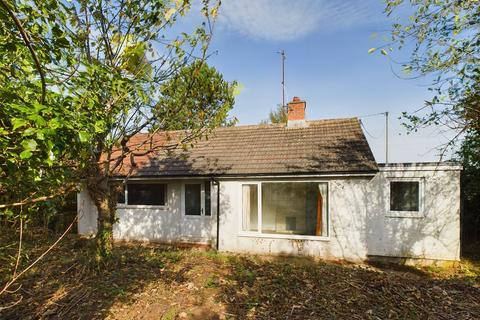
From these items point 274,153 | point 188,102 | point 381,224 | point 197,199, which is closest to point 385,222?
point 381,224

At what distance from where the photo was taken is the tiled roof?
9812 mm

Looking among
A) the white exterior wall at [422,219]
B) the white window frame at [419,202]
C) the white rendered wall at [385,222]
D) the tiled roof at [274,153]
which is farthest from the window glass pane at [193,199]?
the white window frame at [419,202]

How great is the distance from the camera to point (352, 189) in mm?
9430

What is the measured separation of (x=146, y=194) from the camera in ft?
Result: 40.3

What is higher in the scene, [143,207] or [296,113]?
[296,113]

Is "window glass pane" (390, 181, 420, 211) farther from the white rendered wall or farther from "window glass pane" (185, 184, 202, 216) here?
"window glass pane" (185, 184, 202, 216)

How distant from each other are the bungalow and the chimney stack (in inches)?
1.8

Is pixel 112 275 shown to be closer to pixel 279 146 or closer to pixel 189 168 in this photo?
pixel 189 168

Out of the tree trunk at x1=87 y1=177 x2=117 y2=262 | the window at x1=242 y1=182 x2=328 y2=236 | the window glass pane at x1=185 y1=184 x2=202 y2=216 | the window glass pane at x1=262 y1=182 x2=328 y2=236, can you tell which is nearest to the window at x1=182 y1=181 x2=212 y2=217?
the window glass pane at x1=185 y1=184 x2=202 y2=216

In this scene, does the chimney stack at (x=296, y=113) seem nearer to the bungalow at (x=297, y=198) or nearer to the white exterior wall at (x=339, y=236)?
the bungalow at (x=297, y=198)

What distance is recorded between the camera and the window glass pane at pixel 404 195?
31.6 ft

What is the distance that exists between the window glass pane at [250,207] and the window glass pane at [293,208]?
0.35 m

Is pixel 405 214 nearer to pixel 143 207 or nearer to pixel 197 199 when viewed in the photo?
pixel 197 199

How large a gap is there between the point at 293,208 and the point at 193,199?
13.7ft
